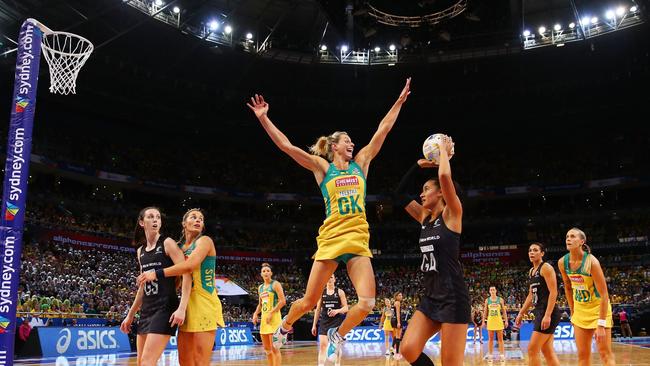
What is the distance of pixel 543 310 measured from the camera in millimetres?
9344

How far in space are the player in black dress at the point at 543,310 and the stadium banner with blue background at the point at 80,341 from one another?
1507 centimetres

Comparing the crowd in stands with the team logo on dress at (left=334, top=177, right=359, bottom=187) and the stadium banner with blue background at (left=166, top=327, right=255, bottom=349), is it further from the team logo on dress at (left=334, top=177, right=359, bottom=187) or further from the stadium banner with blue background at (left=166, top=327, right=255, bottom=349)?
the team logo on dress at (left=334, top=177, right=359, bottom=187)

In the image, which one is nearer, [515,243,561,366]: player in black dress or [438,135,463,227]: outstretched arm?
[438,135,463,227]: outstretched arm

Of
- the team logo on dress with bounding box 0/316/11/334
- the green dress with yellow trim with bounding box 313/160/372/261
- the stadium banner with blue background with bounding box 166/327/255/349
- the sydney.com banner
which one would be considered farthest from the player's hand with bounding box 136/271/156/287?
the stadium banner with blue background with bounding box 166/327/255/349

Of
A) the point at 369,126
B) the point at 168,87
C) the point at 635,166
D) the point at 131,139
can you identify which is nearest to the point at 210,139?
the point at 131,139

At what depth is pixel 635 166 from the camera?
43.3 metres

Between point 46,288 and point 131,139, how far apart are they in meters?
21.0

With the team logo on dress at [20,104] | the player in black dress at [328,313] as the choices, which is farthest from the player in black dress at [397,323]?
the team logo on dress at [20,104]

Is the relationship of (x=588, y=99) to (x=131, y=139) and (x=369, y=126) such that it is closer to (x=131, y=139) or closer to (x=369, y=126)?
(x=369, y=126)

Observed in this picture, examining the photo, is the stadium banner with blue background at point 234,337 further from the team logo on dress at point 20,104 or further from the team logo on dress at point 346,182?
the team logo on dress at point 346,182

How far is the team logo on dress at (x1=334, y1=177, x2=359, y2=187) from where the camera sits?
6562mm

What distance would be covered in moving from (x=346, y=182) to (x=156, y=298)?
246 cm

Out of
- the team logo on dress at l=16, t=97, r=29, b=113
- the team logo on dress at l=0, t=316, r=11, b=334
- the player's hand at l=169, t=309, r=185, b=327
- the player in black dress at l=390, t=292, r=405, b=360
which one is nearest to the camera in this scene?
the team logo on dress at l=0, t=316, r=11, b=334

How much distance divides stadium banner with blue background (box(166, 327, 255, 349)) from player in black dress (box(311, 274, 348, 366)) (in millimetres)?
13604
